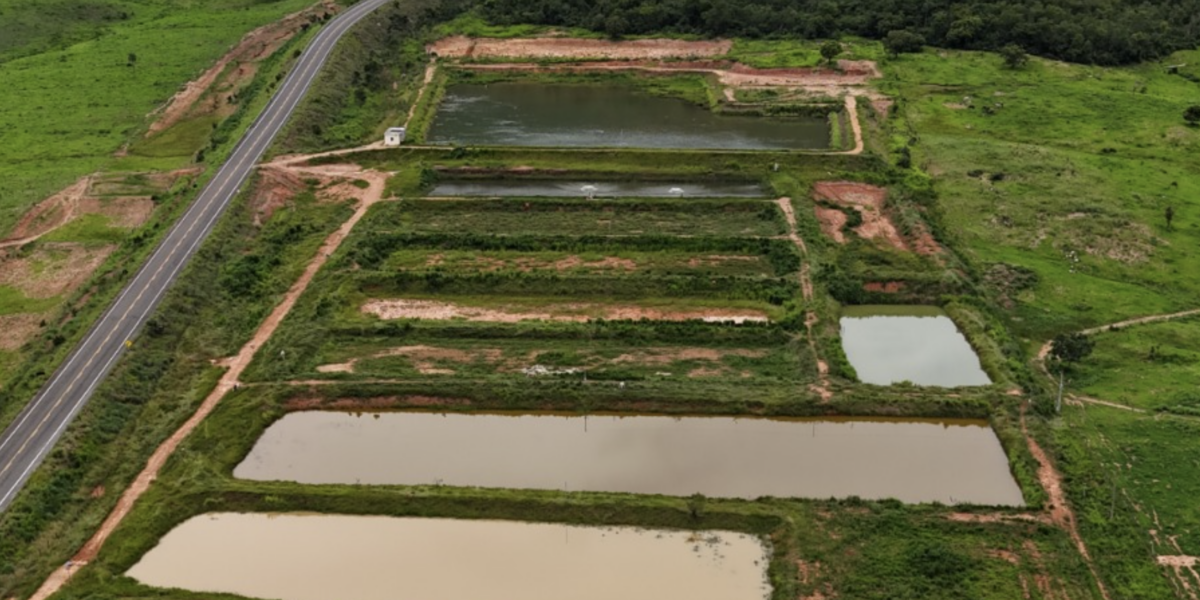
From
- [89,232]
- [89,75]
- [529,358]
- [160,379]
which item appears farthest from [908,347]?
[89,75]

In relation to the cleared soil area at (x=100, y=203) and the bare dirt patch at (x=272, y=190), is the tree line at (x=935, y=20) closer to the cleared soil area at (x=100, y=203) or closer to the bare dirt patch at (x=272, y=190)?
the bare dirt patch at (x=272, y=190)

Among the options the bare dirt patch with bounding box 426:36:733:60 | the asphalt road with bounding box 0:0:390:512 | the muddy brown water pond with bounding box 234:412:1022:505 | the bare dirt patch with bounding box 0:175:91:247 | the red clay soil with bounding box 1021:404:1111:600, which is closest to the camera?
the red clay soil with bounding box 1021:404:1111:600

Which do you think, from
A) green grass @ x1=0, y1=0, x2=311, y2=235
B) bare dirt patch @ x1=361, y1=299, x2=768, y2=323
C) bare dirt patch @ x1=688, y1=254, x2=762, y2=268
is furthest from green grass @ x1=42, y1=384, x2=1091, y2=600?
green grass @ x1=0, y1=0, x2=311, y2=235

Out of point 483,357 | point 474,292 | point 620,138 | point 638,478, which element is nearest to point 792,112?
point 620,138

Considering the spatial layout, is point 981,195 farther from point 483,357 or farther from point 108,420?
point 108,420

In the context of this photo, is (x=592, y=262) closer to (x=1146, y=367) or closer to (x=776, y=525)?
(x=776, y=525)

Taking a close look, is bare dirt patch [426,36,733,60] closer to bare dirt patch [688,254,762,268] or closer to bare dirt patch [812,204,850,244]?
bare dirt patch [812,204,850,244]

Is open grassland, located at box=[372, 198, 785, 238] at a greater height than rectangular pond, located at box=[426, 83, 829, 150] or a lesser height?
lesser
